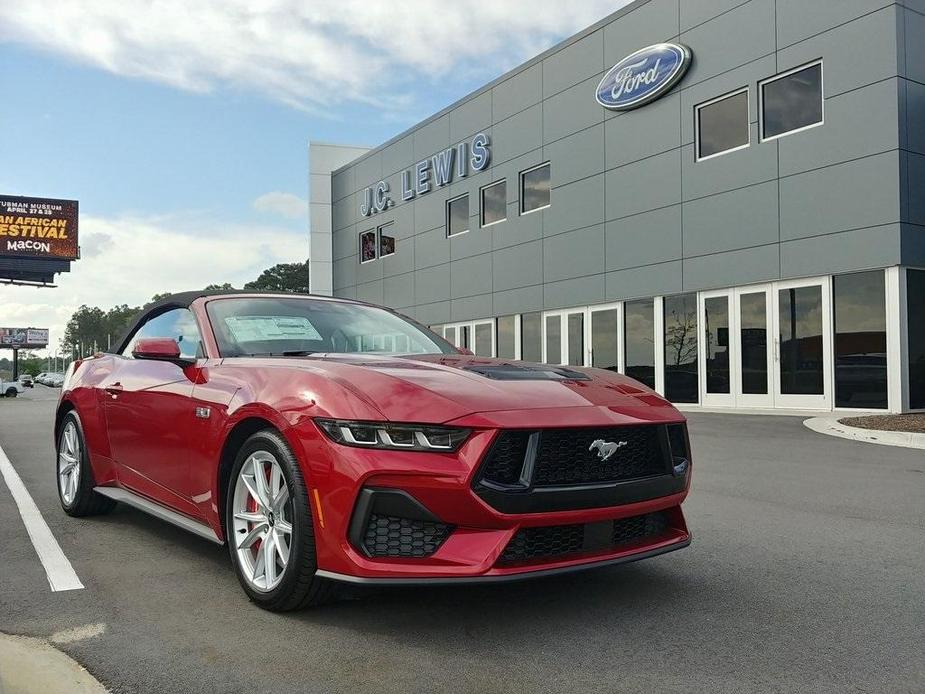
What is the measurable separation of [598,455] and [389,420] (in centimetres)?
83

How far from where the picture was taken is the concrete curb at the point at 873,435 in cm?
975

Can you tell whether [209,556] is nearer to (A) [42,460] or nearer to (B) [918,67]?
(A) [42,460]

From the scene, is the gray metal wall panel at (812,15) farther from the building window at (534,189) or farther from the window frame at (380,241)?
the window frame at (380,241)

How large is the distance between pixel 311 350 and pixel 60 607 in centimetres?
161

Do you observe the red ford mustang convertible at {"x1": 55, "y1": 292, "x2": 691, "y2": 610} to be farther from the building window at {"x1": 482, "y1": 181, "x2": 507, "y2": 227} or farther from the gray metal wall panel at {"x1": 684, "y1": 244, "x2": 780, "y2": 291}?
the building window at {"x1": 482, "y1": 181, "x2": 507, "y2": 227}

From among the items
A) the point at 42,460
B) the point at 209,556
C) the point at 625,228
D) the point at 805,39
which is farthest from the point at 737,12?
the point at 209,556

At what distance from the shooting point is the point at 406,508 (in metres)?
2.89

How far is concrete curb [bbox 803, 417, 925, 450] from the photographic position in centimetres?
975

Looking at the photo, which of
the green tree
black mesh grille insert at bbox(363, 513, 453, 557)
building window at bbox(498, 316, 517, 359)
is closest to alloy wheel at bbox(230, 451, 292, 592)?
black mesh grille insert at bbox(363, 513, 453, 557)

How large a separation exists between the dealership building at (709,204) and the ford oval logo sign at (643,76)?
5 centimetres

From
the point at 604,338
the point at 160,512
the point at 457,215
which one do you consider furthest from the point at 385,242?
the point at 160,512

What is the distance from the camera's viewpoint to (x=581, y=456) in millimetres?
3080

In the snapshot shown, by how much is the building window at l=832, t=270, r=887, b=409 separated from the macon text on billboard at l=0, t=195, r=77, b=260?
4609cm

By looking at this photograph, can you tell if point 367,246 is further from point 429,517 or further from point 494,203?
point 429,517
